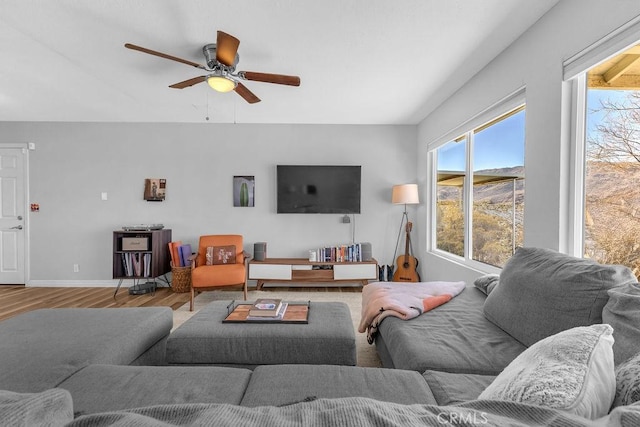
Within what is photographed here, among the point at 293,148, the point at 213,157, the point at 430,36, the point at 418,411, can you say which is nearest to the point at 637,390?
the point at 418,411

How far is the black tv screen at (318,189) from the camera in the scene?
4434 millimetres

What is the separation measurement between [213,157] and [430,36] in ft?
11.0

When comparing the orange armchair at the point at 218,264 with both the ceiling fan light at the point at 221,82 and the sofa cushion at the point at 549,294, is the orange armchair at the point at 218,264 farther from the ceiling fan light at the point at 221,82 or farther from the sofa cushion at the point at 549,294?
the sofa cushion at the point at 549,294

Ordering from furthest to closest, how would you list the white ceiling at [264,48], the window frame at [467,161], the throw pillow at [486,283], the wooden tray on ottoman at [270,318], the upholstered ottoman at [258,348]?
the window frame at [467,161] → the throw pillow at [486,283] → the white ceiling at [264,48] → the wooden tray on ottoman at [270,318] → the upholstered ottoman at [258,348]

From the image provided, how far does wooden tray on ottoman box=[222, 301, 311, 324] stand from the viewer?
183 cm

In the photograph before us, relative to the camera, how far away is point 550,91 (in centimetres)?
202

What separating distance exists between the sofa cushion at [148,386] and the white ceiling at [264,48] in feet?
6.91

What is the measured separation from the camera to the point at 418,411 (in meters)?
0.54

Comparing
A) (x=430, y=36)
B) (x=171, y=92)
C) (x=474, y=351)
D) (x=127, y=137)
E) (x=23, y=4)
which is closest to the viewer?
(x=474, y=351)

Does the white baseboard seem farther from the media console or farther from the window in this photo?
the window

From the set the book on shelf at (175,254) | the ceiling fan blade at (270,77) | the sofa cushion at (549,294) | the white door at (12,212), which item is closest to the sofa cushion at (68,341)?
the ceiling fan blade at (270,77)

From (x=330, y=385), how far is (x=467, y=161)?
2.97 metres

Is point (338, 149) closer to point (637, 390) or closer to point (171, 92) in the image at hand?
point (171, 92)

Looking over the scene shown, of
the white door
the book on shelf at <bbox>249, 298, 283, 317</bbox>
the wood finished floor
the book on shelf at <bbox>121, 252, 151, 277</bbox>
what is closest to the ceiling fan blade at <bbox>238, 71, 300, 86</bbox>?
the book on shelf at <bbox>249, 298, 283, 317</bbox>
